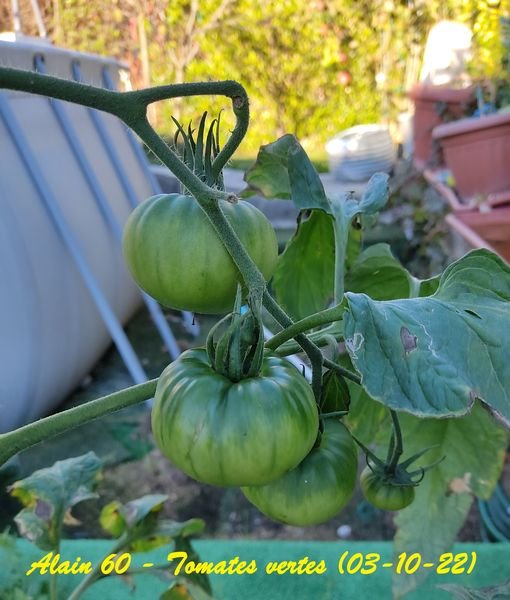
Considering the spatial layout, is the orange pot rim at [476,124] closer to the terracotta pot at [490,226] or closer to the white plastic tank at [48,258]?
the terracotta pot at [490,226]

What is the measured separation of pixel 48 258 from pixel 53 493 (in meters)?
1.31

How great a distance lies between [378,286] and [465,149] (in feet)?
6.26

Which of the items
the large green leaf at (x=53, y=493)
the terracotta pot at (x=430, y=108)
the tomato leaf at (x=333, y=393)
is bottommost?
the terracotta pot at (x=430, y=108)

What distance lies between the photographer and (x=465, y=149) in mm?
2438

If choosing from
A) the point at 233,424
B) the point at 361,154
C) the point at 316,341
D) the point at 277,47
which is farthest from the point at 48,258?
the point at 277,47

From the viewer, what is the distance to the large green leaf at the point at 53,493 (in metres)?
0.77

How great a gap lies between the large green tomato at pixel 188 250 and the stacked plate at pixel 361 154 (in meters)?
3.70

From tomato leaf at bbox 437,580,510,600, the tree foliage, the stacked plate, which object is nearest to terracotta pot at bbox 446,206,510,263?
tomato leaf at bbox 437,580,510,600

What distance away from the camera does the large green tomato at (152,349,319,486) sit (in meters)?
0.35

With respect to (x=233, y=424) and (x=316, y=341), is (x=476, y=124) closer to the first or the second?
(x=316, y=341)

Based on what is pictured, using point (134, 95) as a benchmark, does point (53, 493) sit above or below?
below

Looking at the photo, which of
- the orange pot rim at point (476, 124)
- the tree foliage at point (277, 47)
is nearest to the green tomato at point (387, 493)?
the orange pot rim at point (476, 124)

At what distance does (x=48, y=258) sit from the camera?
2.01m

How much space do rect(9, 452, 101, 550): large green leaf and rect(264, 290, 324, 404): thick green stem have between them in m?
0.48
